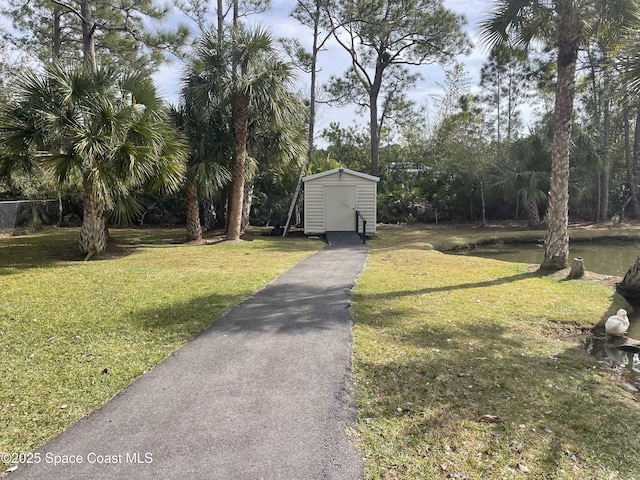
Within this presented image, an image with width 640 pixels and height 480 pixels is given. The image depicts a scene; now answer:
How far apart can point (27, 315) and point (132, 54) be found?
16.0 m

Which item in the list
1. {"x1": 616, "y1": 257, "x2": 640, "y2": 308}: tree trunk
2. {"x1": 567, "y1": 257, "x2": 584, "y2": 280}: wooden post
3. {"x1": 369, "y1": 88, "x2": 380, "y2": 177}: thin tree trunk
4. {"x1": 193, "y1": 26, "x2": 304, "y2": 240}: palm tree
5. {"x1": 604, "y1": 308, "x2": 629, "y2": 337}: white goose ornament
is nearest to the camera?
{"x1": 604, "y1": 308, "x2": 629, "y2": 337}: white goose ornament

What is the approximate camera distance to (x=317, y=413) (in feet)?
10.4

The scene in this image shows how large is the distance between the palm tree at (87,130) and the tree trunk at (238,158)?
10.5 ft

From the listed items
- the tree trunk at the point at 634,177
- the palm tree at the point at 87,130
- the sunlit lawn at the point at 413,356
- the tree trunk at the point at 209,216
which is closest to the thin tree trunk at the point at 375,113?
the tree trunk at the point at 209,216

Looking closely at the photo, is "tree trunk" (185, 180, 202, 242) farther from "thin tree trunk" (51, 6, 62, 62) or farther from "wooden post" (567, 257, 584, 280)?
"wooden post" (567, 257, 584, 280)

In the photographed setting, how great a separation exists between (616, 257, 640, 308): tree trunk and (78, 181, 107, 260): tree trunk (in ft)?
36.6

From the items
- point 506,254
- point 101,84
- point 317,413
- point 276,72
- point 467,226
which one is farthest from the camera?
point 467,226

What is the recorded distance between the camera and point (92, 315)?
5492 millimetres

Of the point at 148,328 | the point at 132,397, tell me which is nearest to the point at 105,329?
the point at 148,328

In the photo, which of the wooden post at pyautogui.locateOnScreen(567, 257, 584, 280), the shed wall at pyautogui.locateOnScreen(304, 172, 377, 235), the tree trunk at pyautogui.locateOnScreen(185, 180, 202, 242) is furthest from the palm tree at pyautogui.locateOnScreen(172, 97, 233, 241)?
the wooden post at pyautogui.locateOnScreen(567, 257, 584, 280)

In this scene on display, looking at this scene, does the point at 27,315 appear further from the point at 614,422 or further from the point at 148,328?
the point at 614,422

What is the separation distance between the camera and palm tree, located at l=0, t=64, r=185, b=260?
874 centimetres

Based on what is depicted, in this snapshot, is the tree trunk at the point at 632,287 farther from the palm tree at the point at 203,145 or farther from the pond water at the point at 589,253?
the palm tree at the point at 203,145

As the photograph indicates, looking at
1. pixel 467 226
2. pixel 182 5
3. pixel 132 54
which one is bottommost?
pixel 467 226
